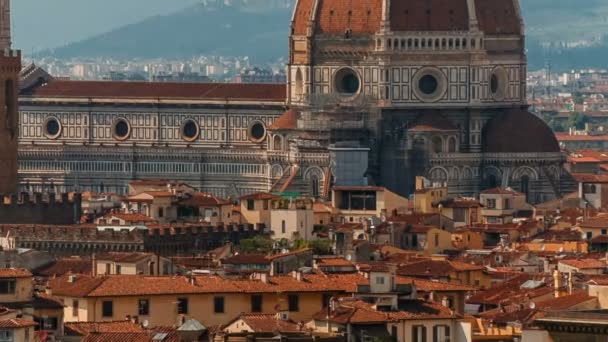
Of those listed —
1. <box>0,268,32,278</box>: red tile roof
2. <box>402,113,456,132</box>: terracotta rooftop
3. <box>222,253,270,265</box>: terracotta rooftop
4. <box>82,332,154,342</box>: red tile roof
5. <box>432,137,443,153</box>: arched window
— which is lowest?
<box>82,332,154,342</box>: red tile roof

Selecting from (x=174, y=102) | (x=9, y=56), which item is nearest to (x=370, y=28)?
(x=174, y=102)

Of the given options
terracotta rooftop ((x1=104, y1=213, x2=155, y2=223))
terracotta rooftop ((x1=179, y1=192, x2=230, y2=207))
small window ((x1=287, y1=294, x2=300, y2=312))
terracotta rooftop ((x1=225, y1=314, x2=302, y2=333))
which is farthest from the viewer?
terracotta rooftop ((x1=179, y1=192, x2=230, y2=207))

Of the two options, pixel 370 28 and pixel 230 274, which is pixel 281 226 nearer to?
pixel 230 274

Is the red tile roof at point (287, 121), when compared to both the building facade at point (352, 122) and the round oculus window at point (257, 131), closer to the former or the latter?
the building facade at point (352, 122)

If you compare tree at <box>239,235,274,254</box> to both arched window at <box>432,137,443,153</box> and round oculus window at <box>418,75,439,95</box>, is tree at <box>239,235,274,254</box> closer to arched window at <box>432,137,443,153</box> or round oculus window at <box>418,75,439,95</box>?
arched window at <box>432,137,443,153</box>

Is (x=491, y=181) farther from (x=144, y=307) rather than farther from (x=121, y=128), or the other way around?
(x=144, y=307)

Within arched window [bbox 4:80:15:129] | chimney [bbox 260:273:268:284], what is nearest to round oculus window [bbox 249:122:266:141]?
arched window [bbox 4:80:15:129]

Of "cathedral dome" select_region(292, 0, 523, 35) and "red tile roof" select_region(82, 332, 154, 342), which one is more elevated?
"cathedral dome" select_region(292, 0, 523, 35)
